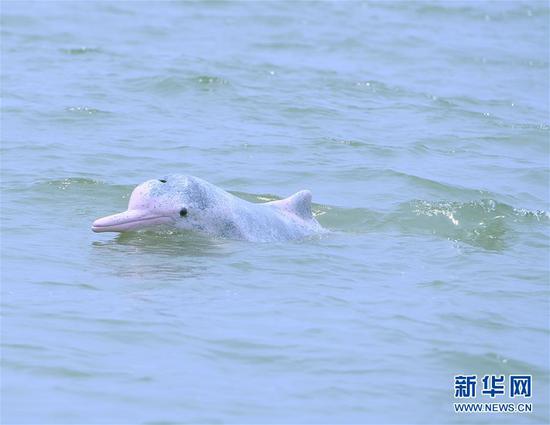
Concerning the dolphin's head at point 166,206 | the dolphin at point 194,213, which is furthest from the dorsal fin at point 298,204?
the dolphin's head at point 166,206

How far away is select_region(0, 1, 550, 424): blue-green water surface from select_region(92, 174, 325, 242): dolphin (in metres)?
0.20

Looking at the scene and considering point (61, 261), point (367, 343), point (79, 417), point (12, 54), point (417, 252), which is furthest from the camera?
point (12, 54)

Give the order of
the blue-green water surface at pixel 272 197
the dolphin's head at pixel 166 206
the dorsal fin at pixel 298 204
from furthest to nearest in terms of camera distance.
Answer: the dorsal fin at pixel 298 204
the dolphin's head at pixel 166 206
the blue-green water surface at pixel 272 197

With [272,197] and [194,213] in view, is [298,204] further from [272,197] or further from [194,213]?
[272,197]

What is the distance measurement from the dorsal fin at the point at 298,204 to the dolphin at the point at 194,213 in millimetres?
406

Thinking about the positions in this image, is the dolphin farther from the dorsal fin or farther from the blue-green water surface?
the dorsal fin

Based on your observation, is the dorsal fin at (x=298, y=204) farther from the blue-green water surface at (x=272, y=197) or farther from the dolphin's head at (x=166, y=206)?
the dolphin's head at (x=166, y=206)

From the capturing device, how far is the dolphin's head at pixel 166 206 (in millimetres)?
12789

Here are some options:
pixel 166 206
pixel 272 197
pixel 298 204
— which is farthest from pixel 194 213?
pixel 272 197

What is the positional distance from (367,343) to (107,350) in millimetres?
2095

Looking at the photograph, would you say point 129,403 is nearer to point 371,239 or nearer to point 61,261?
point 61,261

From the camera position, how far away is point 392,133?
20.5 m

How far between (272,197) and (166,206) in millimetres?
3181

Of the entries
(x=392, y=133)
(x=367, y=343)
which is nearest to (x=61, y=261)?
(x=367, y=343)
